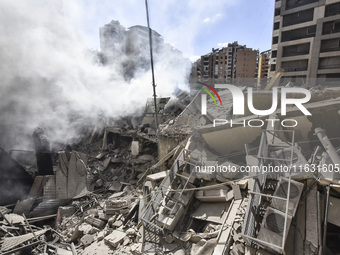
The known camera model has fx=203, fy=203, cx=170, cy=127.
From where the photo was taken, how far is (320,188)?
392 centimetres

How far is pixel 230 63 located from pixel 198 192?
45.3 meters

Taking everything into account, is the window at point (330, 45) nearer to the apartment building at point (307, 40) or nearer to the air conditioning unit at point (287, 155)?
the apartment building at point (307, 40)

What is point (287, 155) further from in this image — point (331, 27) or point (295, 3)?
point (295, 3)

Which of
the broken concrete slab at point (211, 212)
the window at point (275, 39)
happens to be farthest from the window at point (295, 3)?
the broken concrete slab at point (211, 212)

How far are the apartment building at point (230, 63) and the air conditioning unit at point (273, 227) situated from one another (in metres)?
40.5

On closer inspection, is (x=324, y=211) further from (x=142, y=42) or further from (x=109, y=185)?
(x=142, y=42)

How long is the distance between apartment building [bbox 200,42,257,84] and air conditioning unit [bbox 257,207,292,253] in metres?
40.5

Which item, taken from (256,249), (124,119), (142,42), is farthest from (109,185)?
(142,42)

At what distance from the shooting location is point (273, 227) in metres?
3.33

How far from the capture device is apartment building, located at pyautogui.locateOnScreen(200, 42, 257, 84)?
41406 millimetres

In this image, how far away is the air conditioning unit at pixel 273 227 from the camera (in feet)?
10.5

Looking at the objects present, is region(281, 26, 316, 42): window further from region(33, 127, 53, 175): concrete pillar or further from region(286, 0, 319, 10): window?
region(33, 127, 53, 175): concrete pillar

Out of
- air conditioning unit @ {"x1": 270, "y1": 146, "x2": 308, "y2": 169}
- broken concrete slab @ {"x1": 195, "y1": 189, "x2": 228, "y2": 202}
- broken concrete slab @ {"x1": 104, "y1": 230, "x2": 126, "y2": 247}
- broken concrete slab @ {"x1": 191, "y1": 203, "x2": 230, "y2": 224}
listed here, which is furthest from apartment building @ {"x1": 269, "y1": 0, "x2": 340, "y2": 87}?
broken concrete slab @ {"x1": 104, "y1": 230, "x2": 126, "y2": 247}

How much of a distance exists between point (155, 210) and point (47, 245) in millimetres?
3927
